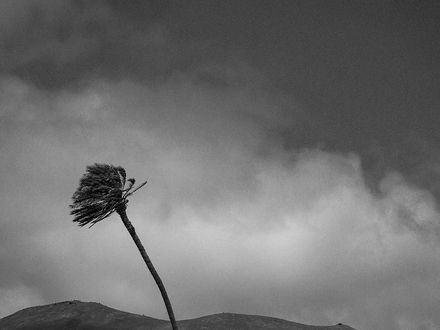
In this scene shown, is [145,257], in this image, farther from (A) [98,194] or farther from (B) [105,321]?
(B) [105,321]

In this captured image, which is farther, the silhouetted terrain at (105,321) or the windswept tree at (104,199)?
the silhouetted terrain at (105,321)

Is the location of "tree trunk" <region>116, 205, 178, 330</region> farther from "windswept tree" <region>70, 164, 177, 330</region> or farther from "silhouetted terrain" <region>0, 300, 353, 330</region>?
"silhouetted terrain" <region>0, 300, 353, 330</region>

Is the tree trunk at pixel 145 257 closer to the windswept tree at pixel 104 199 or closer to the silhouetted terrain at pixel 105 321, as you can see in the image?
the windswept tree at pixel 104 199

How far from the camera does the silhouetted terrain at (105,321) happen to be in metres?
63.7

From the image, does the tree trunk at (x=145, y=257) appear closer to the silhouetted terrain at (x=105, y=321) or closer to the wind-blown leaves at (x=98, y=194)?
the wind-blown leaves at (x=98, y=194)

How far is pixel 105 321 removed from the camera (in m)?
65.5

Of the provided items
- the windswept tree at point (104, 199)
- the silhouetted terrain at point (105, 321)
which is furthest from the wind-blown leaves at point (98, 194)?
the silhouetted terrain at point (105, 321)

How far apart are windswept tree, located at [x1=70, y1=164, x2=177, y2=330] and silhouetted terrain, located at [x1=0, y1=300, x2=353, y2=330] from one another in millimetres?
32637

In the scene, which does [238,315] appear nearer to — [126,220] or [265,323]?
[265,323]

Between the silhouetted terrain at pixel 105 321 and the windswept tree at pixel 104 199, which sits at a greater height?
the windswept tree at pixel 104 199

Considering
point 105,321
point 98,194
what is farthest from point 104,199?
point 105,321

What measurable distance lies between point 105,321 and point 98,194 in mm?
41755

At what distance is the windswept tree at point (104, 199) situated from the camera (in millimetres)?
30875

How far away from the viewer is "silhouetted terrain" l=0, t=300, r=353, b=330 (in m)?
63.7
